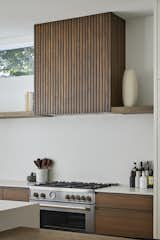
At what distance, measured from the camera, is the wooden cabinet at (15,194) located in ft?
15.5

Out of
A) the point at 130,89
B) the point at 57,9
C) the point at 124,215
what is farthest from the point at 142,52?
the point at 124,215

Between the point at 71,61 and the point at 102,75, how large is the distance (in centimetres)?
41

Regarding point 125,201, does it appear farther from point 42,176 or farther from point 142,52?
point 142,52

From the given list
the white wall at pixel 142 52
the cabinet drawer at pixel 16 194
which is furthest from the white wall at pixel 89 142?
the cabinet drawer at pixel 16 194

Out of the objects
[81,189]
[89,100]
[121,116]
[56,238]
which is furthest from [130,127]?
[56,238]

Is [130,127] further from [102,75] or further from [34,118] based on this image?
[34,118]

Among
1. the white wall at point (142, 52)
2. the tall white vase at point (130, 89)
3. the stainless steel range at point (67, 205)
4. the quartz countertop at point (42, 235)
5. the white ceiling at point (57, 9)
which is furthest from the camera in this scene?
the white wall at point (142, 52)

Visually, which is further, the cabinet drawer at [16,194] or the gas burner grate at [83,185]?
the cabinet drawer at [16,194]

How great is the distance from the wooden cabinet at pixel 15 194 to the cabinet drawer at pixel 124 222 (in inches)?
36.0

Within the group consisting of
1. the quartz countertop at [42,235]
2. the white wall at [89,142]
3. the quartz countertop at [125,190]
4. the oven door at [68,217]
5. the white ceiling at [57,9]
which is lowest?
the oven door at [68,217]

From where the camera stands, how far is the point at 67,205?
4.41 m

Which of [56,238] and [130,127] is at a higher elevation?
[130,127]

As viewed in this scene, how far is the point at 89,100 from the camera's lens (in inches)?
179

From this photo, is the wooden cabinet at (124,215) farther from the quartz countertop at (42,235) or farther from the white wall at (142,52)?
the quartz countertop at (42,235)
